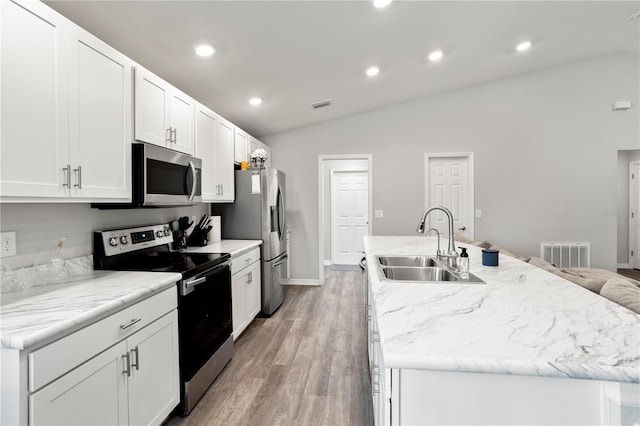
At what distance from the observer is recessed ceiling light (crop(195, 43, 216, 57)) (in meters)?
2.25

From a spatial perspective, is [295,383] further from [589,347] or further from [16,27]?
[16,27]

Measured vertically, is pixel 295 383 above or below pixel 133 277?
below

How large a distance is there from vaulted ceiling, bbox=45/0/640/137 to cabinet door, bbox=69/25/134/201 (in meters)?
0.32

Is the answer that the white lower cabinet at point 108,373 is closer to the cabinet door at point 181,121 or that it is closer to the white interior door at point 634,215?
the cabinet door at point 181,121

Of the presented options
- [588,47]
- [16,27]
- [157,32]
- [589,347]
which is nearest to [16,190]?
[16,27]

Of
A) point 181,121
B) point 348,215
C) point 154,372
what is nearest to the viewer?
point 154,372

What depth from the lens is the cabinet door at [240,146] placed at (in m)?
3.57

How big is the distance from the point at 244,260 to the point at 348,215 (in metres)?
3.72

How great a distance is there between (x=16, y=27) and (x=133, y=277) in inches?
48.0

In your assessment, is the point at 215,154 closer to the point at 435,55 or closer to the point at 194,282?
the point at 194,282

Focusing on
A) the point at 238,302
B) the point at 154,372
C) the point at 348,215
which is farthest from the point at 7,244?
the point at 348,215

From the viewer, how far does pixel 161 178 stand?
81.3 inches

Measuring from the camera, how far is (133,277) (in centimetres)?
172

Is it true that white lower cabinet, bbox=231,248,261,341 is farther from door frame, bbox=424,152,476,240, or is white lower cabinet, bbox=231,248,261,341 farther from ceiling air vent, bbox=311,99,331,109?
door frame, bbox=424,152,476,240
